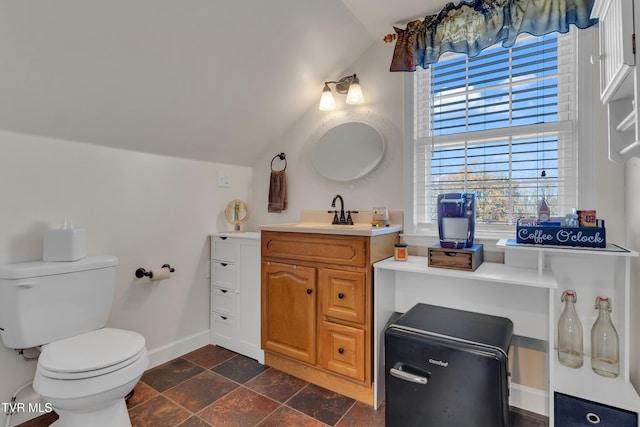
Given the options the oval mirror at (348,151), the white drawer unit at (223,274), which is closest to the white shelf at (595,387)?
the oval mirror at (348,151)

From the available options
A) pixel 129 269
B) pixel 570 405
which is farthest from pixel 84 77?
pixel 570 405

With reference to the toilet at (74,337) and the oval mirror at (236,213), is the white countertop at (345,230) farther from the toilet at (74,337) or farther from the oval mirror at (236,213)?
the toilet at (74,337)

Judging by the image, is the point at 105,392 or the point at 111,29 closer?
the point at 105,392

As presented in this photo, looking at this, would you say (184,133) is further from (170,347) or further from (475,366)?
(475,366)

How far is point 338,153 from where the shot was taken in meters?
2.44

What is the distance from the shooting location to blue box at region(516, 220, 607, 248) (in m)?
1.39

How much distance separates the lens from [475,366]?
130 cm

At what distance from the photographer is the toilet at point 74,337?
1312mm

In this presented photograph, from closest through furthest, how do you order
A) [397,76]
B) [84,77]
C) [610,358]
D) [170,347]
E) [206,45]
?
1. [610,358]
2. [84,77]
3. [206,45]
4. [397,76]
5. [170,347]

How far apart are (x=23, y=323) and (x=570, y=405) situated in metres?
2.52

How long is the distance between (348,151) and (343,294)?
1.10 metres

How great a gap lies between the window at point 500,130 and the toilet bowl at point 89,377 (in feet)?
5.98

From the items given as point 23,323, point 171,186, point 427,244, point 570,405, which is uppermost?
point 171,186

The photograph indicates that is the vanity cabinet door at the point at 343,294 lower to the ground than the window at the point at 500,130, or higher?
lower
